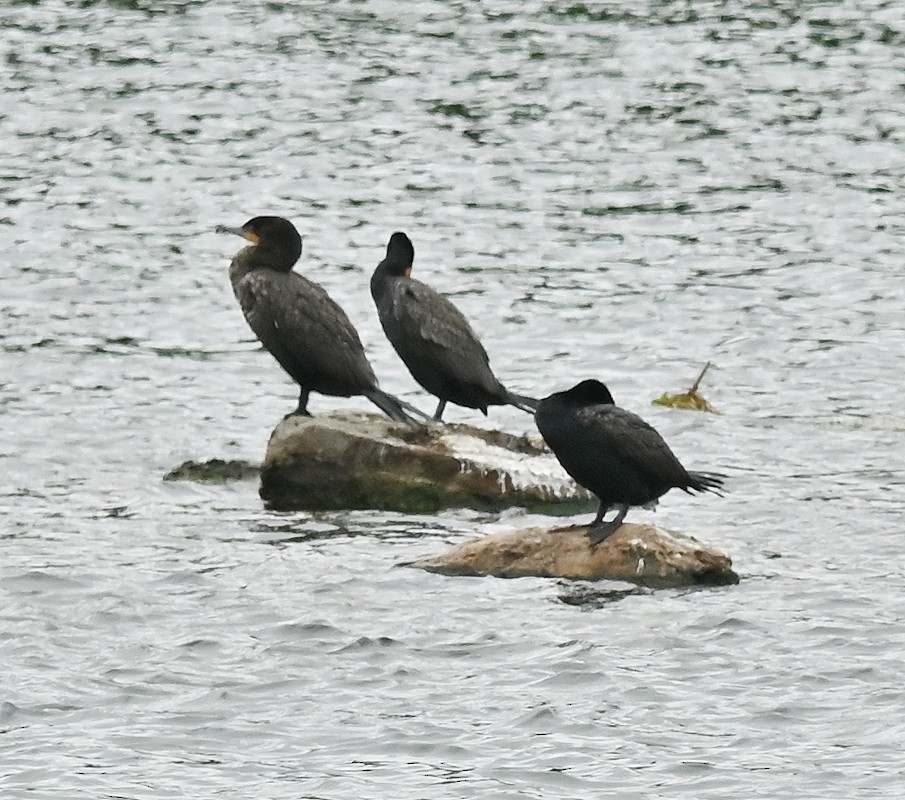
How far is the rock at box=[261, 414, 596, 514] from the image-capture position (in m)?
11.3

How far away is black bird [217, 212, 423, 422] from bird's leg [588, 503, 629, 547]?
2.06 m

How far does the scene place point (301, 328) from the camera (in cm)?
1203

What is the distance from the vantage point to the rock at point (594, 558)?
9672 mm

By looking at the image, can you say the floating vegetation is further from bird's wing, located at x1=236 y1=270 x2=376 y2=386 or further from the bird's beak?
the bird's beak

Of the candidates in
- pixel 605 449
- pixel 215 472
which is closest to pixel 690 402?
pixel 215 472

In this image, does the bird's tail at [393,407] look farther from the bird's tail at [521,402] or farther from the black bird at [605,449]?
the black bird at [605,449]

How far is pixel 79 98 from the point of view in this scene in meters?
23.2

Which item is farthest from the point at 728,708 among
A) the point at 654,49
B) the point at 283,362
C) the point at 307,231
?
the point at 654,49

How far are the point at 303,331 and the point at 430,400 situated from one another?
2.75 m

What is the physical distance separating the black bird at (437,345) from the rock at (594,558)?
2114 mm

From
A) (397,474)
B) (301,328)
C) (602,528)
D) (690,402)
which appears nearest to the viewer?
(602,528)

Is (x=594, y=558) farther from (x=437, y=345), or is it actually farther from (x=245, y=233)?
(x=245, y=233)

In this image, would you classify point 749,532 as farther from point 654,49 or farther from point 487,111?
point 654,49

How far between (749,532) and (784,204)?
9250mm
